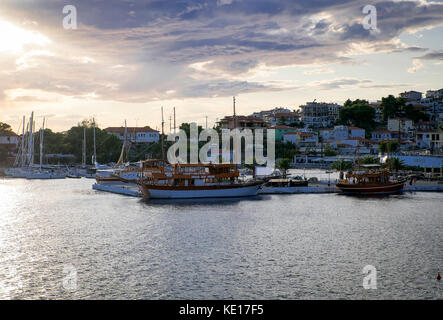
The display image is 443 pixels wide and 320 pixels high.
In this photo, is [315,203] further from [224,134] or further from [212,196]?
Result: [224,134]

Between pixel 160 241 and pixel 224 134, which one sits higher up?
pixel 224 134

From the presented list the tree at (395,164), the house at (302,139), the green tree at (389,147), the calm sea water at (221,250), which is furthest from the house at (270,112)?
the calm sea water at (221,250)

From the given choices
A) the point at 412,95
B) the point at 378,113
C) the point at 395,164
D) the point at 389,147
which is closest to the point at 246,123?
the point at 389,147

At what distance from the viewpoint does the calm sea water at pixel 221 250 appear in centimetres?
2170

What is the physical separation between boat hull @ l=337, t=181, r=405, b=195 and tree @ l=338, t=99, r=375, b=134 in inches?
3373

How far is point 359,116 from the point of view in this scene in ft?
467

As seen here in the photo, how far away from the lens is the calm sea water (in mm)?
21703

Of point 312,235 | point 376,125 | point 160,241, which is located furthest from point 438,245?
point 376,125

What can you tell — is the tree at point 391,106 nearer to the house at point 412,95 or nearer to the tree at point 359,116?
the tree at point 359,116

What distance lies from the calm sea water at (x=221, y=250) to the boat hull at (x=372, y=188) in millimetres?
8698

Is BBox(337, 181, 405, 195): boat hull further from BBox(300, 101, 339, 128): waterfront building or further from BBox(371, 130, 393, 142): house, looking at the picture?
BBox(300, 101, 339, 128): waterfront building
